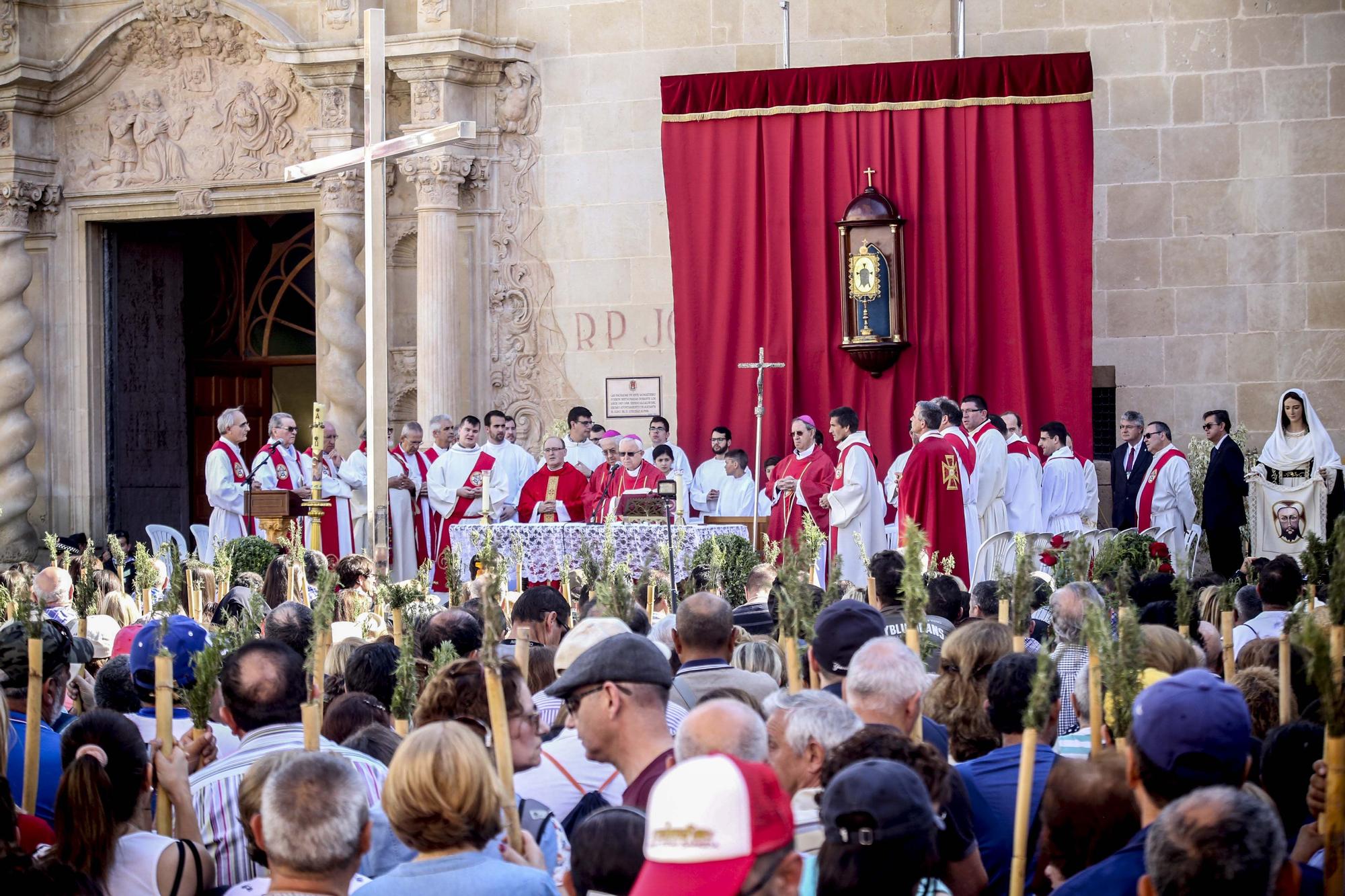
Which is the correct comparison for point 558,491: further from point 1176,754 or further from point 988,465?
point 1176,754

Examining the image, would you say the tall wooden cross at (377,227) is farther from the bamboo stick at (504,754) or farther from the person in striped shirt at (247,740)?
the bamboo stick at (504,754)

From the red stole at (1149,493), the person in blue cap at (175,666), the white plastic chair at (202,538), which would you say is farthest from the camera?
the white plastic chair at (202,538)

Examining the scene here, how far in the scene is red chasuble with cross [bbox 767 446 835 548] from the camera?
44.0 ft

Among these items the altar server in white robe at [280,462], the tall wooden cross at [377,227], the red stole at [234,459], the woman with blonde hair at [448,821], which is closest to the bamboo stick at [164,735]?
the woman with blonde hair at [448,821]

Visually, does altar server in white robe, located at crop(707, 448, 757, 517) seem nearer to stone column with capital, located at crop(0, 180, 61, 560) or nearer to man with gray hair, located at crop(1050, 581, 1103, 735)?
stone column with capital, located at crop(0, 180, 61, 560)

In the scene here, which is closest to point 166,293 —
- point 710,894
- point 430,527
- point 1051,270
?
point 430,527

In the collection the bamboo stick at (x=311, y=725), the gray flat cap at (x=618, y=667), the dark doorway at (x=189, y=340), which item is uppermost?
the dark doorway at (x=189, y=340)

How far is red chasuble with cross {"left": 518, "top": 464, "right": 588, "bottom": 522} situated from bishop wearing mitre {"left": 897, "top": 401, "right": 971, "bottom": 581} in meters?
2.98

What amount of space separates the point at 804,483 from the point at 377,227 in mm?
3674

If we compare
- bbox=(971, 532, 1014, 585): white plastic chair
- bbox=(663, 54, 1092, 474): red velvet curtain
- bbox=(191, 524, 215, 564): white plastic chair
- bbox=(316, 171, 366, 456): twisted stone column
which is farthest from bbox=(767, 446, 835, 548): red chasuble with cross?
bbox=(191, 524, 215, 564): white plastic chair

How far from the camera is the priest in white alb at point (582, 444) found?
1510 cm

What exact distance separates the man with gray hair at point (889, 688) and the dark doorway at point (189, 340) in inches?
585

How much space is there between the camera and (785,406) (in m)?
15.2

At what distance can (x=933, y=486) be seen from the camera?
12.6 metres
